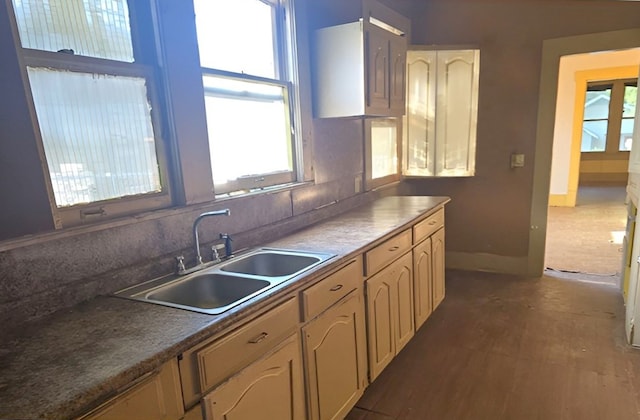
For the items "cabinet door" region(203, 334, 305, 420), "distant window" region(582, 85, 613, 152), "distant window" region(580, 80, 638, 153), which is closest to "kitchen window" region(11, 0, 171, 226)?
"cabinet door" region(203, 334, 305, 420)

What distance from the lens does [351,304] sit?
1849mm

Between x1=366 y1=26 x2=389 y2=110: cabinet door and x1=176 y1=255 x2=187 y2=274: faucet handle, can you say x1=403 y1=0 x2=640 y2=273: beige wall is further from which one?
x1=176 y1=255 x2=187 y2=274: faucet handle

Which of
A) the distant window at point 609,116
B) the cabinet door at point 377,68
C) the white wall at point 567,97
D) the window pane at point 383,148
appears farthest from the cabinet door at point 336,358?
the distant window at point 609,116

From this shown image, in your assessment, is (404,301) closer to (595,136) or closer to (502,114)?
(502,114)

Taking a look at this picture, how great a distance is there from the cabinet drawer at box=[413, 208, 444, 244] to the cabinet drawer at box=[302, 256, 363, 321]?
2.57 ft

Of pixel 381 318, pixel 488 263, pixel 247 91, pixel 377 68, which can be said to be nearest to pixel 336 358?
pixel 381 318

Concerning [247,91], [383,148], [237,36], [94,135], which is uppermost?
[237,36]

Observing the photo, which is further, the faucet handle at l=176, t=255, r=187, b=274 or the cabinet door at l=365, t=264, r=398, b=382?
the cabinet door at l=365, t=264, r=398, b=382

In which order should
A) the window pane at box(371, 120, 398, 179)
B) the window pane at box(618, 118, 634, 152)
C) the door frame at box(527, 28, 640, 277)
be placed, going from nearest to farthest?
the door frame at box(527, 28, 640, 277), the window pane at box(371, 120, 398, 179), the window pane at box(618, 118, 634, 152)

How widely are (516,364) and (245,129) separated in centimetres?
219

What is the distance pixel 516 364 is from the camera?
2410 mm

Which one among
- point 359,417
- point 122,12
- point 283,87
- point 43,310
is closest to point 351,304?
point 359,417

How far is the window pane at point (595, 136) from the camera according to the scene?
372 inches

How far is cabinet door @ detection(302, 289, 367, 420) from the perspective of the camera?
5.25 feet
